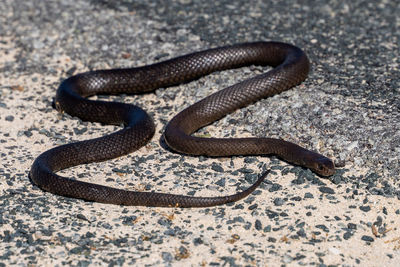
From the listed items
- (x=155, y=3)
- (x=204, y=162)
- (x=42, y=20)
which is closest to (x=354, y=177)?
(x=204, y=162)

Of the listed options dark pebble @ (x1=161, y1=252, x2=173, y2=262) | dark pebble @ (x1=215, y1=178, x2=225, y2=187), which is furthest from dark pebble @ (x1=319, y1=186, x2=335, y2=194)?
dark pebble @ (x1=161, y1=252, x2=173, y2=262)

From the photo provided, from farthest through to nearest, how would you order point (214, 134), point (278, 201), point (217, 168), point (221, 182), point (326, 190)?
point (214, 134) < point (217, 168) < point (221, 182) < point (326, 190) < point (278, 201)

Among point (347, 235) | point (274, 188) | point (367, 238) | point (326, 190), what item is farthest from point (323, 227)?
point (274, 188)

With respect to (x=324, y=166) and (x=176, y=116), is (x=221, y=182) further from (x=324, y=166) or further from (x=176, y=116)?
(x=176, y=116)

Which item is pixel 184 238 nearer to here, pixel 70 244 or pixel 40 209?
pixel 70 244

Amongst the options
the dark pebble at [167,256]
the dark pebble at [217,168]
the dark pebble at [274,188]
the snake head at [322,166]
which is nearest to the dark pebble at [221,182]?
the dark pebble at [217,168]

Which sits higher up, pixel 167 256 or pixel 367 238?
pixel 167 256
